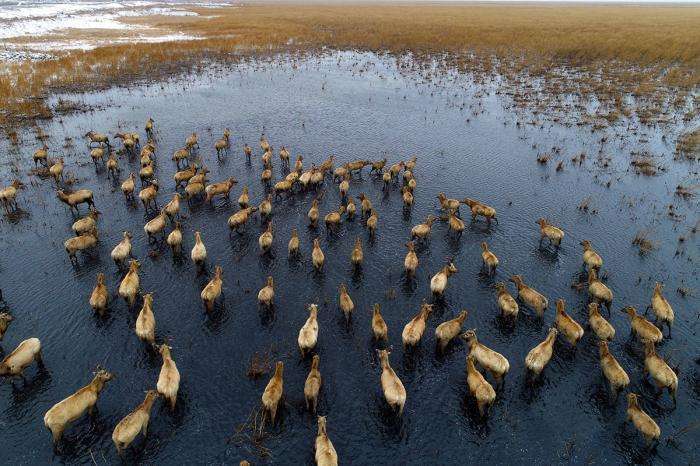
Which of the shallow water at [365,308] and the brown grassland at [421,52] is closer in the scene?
the shallow water at [365,308]

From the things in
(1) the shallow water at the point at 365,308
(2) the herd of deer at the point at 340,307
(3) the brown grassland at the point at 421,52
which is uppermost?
(3) the brown grassland at the point at 421,52

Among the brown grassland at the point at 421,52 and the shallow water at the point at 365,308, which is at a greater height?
the brown grassland at the point at 421,52

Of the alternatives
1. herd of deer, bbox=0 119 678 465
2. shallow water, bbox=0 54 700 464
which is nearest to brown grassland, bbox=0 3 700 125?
shallow water, bbox=0 54 700 464

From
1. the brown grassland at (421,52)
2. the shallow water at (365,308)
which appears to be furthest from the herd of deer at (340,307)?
the brown grassland at (421,52)

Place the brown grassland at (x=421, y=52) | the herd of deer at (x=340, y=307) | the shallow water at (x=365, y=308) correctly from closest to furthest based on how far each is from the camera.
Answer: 1. the herd of deer at (x=340, y=307)
2. the shallow water at (x=365, y=308)
3. the brown grassland at (x=421, y=52)

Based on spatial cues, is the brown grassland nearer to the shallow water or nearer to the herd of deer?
the shallow water

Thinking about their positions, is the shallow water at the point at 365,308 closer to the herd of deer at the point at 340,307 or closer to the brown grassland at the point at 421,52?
the herd of deer at the point at 340,307

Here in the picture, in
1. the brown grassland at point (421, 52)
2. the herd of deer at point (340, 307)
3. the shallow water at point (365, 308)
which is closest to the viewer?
the herd of deer at point (340, 307)

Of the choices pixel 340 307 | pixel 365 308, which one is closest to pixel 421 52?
pixel 365 308
